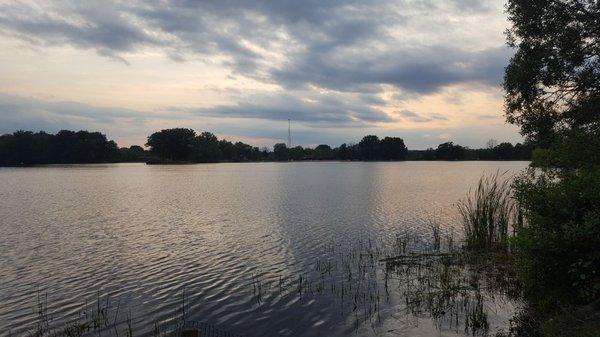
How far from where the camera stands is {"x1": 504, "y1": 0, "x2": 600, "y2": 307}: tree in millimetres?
10352

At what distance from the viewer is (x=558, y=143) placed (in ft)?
57.5

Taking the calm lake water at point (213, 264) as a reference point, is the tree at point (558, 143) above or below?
above

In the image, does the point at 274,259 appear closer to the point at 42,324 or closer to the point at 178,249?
the point at 178,249

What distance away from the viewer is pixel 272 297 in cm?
1594

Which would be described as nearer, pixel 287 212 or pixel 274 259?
pixel 274 259

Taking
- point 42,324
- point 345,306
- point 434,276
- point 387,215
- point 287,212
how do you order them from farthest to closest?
point 287,212
point 387,215
point 434,276
point 345,306
point 42,324

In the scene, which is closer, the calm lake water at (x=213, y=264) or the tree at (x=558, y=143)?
the tree at (x=558, y=143)

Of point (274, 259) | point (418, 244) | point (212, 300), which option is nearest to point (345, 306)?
point (212, 300)

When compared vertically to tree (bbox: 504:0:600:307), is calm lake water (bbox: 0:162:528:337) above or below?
below

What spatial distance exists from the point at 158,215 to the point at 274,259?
2029 cm

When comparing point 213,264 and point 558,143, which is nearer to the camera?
point 558,143

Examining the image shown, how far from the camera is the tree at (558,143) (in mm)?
10352

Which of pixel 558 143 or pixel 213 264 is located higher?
pixel 558 143

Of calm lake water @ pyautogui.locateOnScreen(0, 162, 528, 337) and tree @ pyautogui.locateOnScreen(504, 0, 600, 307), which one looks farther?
calm lake water @ pyautogui.locateOnScreen(0, 162, 528, 337)
